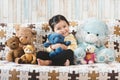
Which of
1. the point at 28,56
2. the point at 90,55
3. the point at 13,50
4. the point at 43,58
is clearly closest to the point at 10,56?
the point at 13,50

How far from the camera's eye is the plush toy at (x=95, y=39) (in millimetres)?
2352

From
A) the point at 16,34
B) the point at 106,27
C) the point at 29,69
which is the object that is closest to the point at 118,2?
the point at 106,27

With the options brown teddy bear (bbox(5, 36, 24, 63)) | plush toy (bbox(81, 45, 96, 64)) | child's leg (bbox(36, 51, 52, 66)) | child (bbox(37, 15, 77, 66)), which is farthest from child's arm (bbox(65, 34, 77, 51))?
brown teddy bear (bbox(5, 36, 24, 63))

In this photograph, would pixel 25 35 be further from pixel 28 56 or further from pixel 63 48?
pixel 63 48

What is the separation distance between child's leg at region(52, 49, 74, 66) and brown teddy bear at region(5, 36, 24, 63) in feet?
1.00

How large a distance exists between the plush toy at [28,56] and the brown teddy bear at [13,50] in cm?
6

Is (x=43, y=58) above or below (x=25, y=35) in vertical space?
below

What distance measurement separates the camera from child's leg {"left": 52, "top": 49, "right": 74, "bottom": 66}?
223 cm

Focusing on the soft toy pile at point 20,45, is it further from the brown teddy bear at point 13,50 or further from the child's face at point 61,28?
the child's face at point 61,28

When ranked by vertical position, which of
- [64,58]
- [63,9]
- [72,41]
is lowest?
[64,58]

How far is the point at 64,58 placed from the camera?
2.24m

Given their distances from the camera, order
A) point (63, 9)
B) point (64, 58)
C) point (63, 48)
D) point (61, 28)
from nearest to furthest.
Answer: point (64, 58)
point (63, 48)
point (61, 28)
point (63, 9)

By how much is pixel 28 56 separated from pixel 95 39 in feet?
1.66

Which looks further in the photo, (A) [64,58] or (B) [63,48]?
(B) [63,48]
